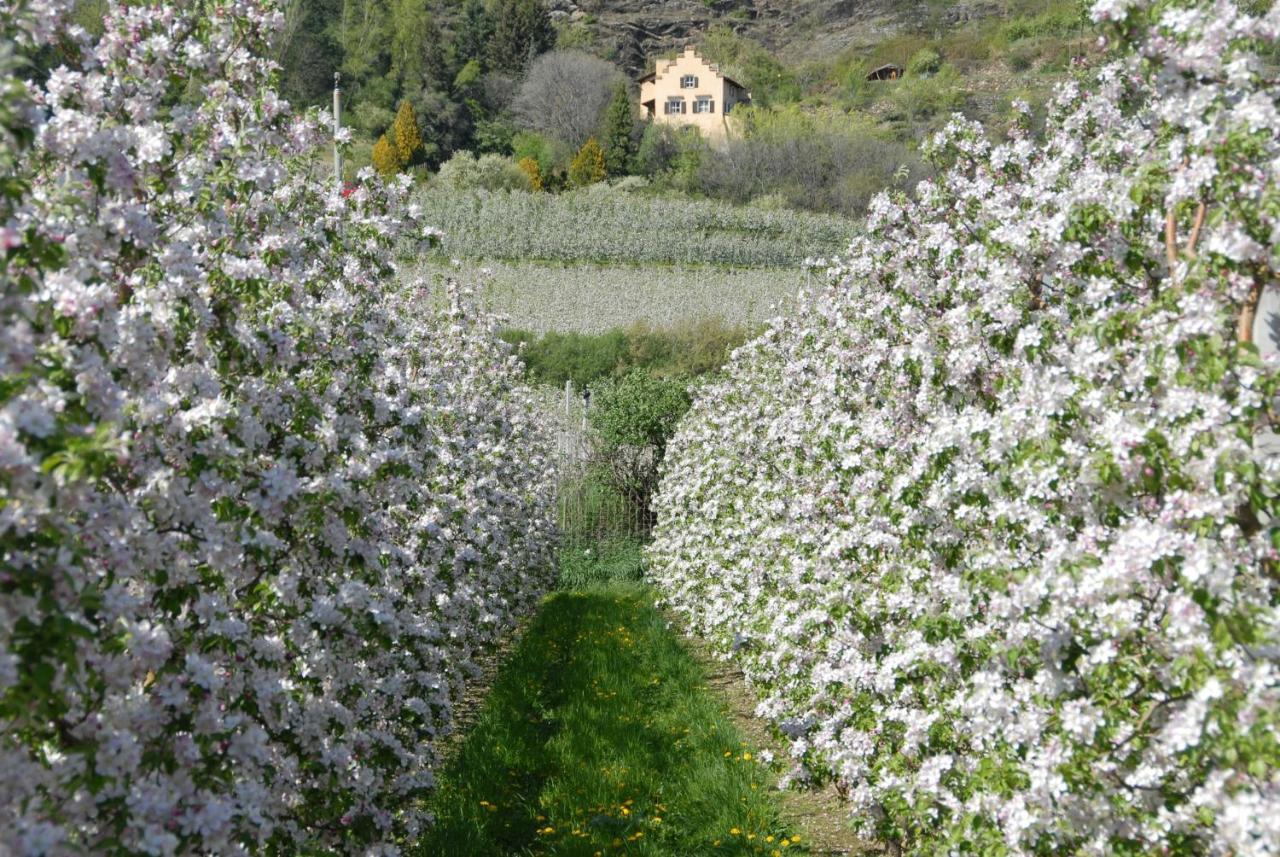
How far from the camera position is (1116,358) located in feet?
10.4

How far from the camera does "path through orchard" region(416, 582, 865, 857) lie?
5.57m

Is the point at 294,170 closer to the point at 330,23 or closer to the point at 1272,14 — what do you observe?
the point at 1272,14

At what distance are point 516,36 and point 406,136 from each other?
23.0 metres

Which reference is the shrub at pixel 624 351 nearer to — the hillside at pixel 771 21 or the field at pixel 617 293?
the field at pixel 617 293

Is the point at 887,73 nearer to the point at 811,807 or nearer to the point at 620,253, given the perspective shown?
the point at 620,253

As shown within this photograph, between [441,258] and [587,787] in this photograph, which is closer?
[587,787]

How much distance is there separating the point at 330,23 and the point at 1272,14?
282 ft

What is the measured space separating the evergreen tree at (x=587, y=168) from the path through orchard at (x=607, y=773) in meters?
50.4

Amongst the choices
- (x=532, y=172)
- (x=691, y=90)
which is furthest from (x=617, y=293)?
(x=691, y=90)

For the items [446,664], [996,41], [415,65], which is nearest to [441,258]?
[446,664]

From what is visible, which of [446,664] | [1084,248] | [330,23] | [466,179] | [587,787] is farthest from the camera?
[330,23]

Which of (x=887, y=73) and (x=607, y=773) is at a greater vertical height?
(x=887, y=73)

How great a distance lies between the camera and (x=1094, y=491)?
3.01m

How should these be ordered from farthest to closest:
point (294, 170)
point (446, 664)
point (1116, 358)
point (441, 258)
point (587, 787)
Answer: point (441, 258)
point (446, 664)
point (587, 787)
point (294, 170)
point (1116, 358)
